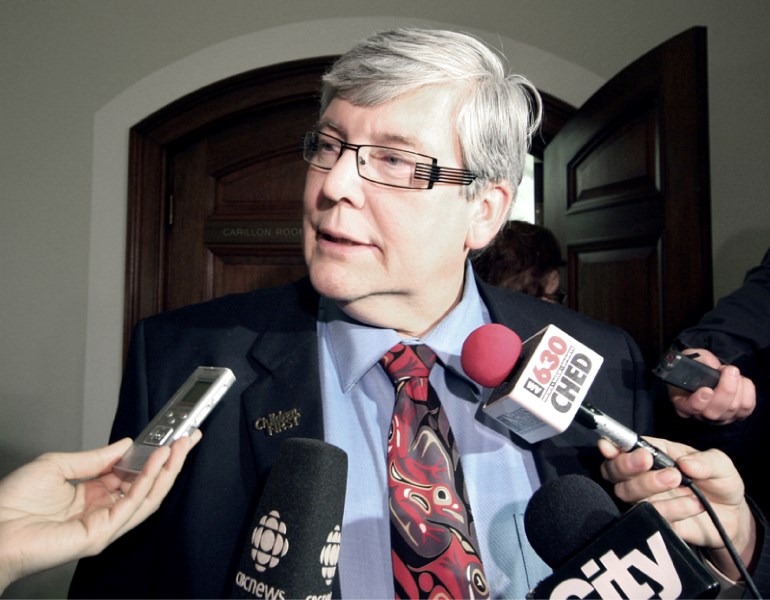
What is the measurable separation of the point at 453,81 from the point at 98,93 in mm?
2100

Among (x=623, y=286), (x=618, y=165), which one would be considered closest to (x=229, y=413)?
(x=623, y=286)

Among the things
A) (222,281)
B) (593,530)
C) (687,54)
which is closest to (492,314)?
(593,530)

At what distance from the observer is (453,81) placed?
1.18 meters

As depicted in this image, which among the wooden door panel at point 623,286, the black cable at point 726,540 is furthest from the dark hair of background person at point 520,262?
the black cable at point 726,540

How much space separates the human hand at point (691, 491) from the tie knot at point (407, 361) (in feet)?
1.20

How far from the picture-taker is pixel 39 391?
105 inches

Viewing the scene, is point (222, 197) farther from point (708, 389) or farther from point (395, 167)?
point (708, 389)

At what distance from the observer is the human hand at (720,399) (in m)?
1.14

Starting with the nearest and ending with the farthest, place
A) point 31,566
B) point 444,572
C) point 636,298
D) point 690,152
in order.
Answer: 1. point 31,566
2. point 444,572
3. point 690,152
4. point 636,298

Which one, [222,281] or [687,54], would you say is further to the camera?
[222,281]

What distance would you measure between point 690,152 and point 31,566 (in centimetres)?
178

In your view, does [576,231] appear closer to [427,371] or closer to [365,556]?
[427,371]

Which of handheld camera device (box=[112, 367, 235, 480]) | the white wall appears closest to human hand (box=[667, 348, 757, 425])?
handheld camera device (box=[112, 367, 235, 480])

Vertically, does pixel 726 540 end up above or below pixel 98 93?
below
